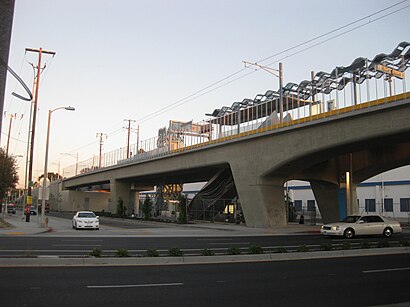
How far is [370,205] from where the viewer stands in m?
65.2

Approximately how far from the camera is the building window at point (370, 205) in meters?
64.6

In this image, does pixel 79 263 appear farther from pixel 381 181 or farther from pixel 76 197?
pixel 76 197

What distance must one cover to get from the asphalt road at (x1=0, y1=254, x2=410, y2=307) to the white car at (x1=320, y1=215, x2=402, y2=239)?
1278 centimetres

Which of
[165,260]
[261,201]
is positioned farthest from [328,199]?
[165,260]

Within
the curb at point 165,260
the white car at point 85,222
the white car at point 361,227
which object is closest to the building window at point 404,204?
the white car at point 361,227

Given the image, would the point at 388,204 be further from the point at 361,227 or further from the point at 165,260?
the point at 165,260

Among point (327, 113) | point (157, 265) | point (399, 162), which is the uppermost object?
point (327, 113)

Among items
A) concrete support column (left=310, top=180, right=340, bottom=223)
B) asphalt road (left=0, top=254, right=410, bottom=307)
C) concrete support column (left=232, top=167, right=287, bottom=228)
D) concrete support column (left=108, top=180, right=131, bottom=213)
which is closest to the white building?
concrete support column (left=310, top=180, right=340, bottom=223)

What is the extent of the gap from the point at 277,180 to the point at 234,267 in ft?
77.8

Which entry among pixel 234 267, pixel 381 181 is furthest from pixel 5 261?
pixel 381 181

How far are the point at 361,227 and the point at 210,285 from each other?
19.5 meters

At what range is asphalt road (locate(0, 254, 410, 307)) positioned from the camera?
8086 millimetres

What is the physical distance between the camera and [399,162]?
123ft

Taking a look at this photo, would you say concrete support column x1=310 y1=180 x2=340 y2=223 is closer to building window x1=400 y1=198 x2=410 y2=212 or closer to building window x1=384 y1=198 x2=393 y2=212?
building window x1=400 y1=198 x2=410 y2=212
